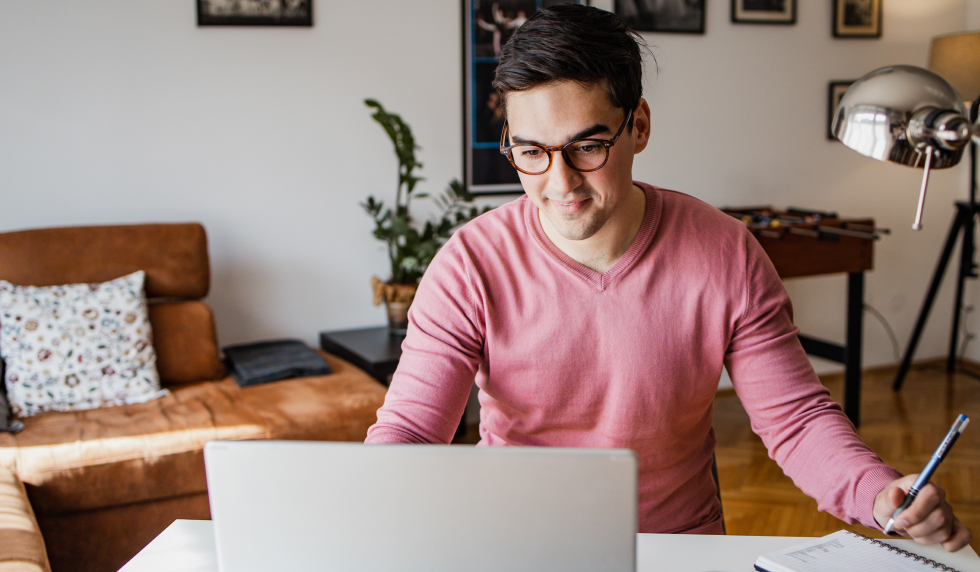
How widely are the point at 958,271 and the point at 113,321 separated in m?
4.26

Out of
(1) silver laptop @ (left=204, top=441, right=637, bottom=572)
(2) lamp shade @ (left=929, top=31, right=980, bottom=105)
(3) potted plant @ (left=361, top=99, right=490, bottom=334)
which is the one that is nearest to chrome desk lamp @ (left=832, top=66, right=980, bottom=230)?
(1) silver laptop @ (left=204, top=441, right=637, bottom=572)

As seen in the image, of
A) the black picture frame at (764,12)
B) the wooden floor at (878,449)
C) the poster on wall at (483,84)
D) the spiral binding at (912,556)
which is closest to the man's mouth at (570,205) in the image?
the spiral binding at (912,556)

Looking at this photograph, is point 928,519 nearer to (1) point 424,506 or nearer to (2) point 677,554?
(2) point 677,554

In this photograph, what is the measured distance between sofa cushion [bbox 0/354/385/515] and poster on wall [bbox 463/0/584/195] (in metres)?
1.26

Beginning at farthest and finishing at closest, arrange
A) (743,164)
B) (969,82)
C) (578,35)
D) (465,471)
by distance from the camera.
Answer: (743,164) < (969,82) < (578,35) < (465,471)

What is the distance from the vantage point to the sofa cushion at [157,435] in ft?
6.75

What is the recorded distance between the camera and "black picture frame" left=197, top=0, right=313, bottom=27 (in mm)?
2932

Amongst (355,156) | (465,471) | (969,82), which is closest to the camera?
(465,471)

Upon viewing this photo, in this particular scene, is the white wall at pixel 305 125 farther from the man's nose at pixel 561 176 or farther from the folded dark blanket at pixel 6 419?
the man's nose at pixel 561 176

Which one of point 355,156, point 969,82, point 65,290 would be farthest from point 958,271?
point 65,290

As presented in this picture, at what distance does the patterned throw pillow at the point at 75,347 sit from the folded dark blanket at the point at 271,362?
0.28 m

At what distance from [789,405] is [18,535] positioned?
152 centimetres

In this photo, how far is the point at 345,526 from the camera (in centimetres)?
73

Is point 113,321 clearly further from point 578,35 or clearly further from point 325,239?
point 578,35
